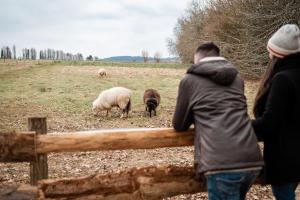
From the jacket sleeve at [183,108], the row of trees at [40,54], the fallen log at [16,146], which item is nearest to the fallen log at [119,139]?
the fallen log at [16,146]

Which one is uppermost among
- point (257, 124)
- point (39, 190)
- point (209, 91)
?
point (209, 91)

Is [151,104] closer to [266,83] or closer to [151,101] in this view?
[151,101]

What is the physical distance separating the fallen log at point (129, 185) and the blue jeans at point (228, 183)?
32.8 inches

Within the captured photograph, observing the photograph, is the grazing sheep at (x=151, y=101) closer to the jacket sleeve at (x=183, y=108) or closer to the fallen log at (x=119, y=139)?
the fallen log at (x=119, y=139)

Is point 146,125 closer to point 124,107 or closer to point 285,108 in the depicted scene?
point 124,107

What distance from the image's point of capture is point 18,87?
1252 inches

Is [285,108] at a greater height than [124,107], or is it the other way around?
[285,108]

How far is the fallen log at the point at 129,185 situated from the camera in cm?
459

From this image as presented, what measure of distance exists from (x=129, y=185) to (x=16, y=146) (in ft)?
4.00

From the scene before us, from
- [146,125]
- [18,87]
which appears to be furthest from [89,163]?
[18,87]

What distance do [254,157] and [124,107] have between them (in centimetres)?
1569

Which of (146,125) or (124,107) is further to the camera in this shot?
(124,107)

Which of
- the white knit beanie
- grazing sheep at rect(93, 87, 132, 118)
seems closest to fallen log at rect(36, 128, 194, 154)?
the white knit beanie

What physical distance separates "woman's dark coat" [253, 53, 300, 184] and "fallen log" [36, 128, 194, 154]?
876 mm
